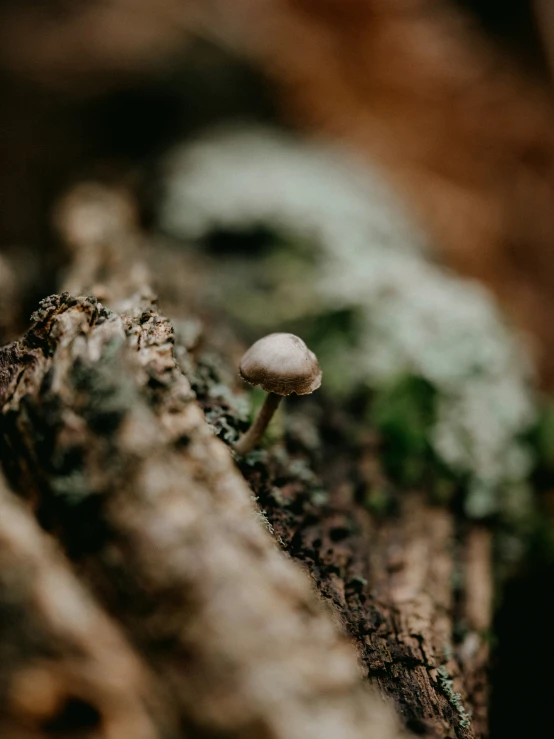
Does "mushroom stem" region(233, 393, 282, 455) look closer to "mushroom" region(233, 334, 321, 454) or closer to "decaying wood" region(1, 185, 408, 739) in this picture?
"mushroom" region(233, 334, 321, 454)

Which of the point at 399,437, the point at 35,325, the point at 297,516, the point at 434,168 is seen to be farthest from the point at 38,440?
the point at 434,168

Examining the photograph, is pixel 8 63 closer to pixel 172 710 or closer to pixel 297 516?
pixel 297 516

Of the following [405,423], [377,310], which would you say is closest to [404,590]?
[405,423]

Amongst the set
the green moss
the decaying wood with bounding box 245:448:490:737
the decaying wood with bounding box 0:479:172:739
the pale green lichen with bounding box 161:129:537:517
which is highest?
the pale green lichen with bounding box 161:129:537:517

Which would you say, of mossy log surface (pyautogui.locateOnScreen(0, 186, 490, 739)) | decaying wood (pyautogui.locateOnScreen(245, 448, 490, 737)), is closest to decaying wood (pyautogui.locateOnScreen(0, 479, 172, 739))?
mossy log surface (pyautogui.locateOnScreen(0, 186, 490, 739))

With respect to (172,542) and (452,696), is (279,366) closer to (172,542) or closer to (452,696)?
(172,542)

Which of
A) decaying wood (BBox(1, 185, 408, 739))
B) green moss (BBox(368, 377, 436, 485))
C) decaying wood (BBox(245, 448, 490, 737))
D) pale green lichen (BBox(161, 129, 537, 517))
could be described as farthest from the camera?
pale green lichen (BBox(161, 129, 537, 517))

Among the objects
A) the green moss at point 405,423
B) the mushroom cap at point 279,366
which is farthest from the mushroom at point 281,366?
the green moss at point 405,423
